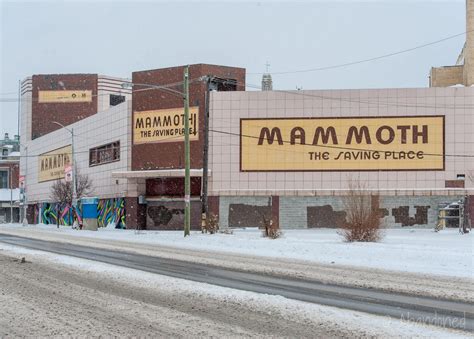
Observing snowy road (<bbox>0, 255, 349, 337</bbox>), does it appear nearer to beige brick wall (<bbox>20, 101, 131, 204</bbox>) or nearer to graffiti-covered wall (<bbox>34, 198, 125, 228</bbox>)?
beige brick wall (<bbox>20, 101, 131, 204</bbox>)

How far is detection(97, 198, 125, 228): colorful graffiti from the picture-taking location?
4906cm

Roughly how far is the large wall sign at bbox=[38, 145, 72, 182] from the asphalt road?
172 ft

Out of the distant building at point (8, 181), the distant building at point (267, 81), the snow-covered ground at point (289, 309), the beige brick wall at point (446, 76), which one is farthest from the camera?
the distant building at point (8, 181)

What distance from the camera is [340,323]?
7676 mm

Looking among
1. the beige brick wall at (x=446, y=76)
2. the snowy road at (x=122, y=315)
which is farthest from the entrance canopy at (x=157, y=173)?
the snowy road at (x=122, y=315)

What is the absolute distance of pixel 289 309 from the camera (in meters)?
8.69

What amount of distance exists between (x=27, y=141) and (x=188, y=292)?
7713cm

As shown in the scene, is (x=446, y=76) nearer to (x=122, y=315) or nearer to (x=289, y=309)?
(x=289, y=309)

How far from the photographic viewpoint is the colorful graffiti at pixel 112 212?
49062mm

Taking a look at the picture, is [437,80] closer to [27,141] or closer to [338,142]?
[338,142]

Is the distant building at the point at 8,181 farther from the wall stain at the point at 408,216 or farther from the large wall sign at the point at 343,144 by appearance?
the wall stain at the point at 408,216

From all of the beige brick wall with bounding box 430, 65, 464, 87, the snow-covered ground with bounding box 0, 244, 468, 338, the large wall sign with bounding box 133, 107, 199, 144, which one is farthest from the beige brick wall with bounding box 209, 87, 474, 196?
the snow-covered ground with bounding box 0, 244, 468, 338

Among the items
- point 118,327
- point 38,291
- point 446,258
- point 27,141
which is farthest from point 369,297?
point 27,141

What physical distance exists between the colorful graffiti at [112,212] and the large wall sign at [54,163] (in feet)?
40.0
